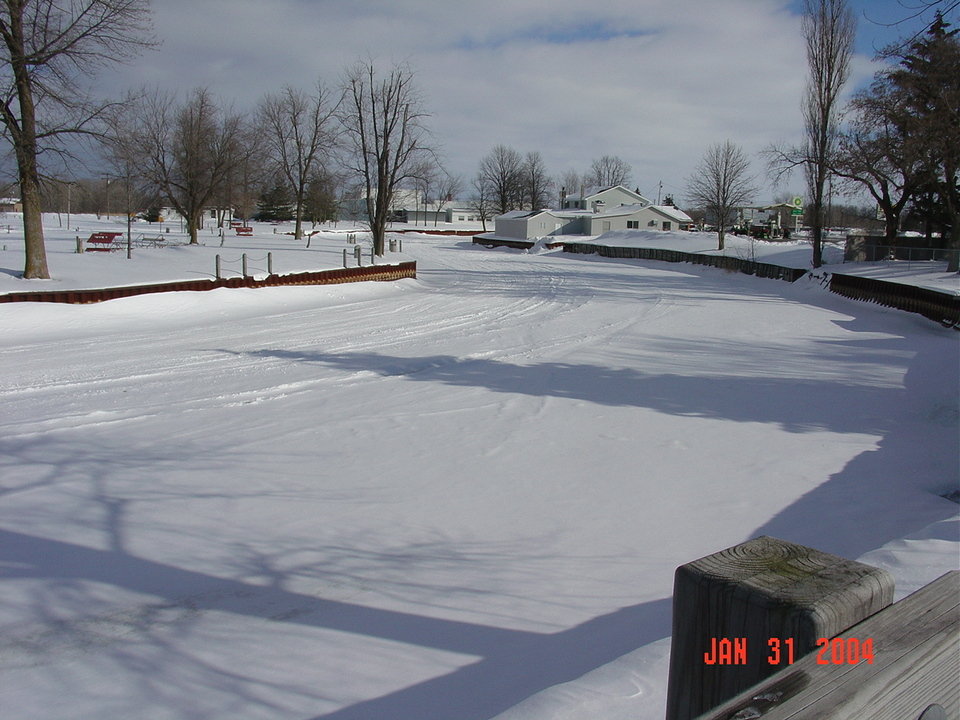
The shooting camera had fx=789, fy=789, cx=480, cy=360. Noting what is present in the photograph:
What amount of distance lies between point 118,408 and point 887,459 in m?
10.4

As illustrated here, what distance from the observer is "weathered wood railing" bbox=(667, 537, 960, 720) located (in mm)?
1304

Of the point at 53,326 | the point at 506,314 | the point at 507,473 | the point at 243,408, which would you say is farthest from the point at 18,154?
the point at 507,473

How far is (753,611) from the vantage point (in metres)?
1.50

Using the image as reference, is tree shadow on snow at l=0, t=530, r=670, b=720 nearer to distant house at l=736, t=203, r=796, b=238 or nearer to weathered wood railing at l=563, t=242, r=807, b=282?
weathered wood railing at l=563, t=242, r=807, b=282

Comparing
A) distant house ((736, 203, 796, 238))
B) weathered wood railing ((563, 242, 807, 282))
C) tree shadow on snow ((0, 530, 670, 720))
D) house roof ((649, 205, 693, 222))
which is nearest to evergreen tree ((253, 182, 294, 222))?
weathered wood railing ((563, 242, 807, 282))

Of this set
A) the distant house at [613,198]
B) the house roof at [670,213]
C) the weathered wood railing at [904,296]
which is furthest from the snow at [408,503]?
the distant house at [613,198]

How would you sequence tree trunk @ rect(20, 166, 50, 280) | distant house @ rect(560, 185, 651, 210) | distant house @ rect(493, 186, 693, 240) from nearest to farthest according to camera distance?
tree trunk @ rect(20, 166, 50, 280) < distant house @ rect(493, 186, 693, 240) < distant house @ rect(560, 185, 651, 210)

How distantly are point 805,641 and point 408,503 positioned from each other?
6.75 meters

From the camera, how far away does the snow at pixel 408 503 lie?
4.84 meters

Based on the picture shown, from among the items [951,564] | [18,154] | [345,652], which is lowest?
[345,652]

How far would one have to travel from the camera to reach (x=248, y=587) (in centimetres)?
608

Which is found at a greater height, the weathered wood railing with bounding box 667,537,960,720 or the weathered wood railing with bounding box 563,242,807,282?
the weathered wood railing with bounding box 563,242,807,282

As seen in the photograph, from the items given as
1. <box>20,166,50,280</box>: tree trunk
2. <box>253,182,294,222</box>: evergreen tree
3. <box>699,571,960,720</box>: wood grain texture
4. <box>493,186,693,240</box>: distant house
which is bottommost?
<box>699,571,960,720</box>: wood grain texture

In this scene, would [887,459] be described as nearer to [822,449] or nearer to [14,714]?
[822,449]
